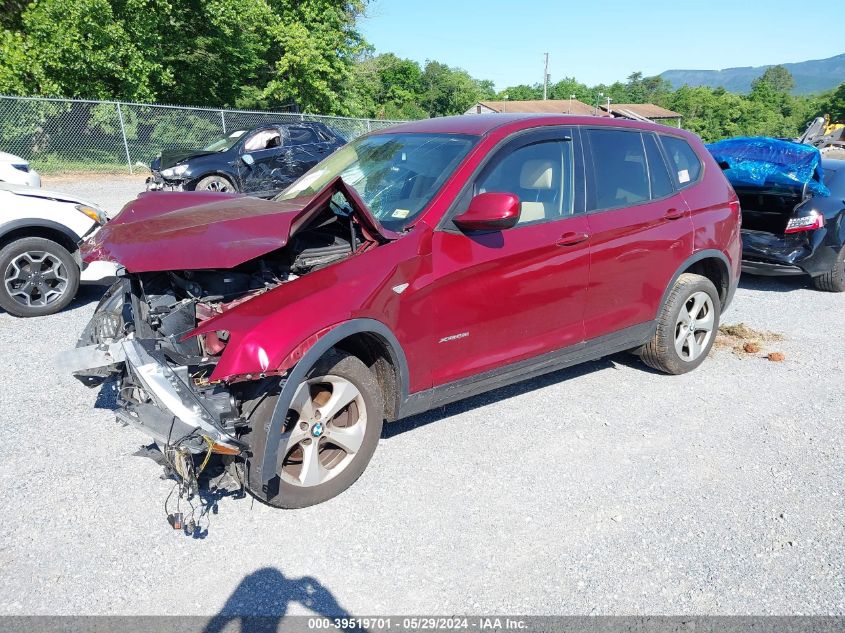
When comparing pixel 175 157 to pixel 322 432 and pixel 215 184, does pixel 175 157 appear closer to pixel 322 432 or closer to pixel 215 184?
pixel 215 184

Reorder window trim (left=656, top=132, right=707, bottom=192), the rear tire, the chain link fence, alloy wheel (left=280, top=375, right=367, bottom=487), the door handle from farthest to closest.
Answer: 1. the chain link fence
2. the rear tire
3. window trim (left=656, top=132, right=707, bottom=192)
4. the door handle
5. alloy wheel (left=280, top=375, right=367, bottom=487)

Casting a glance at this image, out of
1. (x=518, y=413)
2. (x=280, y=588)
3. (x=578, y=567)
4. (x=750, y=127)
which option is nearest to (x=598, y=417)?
(x=518, y=413)

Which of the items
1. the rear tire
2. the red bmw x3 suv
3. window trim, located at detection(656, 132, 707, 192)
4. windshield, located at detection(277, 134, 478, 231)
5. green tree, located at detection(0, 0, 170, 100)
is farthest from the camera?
green tree, located at detection(0, 0, 170, 100)

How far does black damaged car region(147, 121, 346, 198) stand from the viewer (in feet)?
43.5

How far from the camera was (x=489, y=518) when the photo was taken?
329 centimetres

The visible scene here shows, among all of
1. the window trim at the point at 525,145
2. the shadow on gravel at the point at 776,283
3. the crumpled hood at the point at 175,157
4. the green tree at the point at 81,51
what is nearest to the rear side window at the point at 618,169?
the window trim at the point at 525,145

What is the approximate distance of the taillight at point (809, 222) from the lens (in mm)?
7297

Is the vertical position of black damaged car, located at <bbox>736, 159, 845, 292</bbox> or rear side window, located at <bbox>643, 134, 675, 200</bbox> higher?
rear side window, located at <bbox>643, 134, 675, 200</bbox>

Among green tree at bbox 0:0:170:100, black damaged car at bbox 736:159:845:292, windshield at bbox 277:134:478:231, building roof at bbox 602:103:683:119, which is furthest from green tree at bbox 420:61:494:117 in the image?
windshield at bbox 277:134:478:231

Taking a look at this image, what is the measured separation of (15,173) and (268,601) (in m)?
8.39

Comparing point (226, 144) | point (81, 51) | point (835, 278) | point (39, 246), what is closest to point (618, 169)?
point (835, 278)

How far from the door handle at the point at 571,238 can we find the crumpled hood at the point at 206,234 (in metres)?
1.20

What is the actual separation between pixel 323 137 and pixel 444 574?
42.8ft

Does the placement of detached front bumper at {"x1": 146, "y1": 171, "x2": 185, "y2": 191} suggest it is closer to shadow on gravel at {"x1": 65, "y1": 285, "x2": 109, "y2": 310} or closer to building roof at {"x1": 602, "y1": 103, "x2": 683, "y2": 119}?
shadow on gravel at {"x1": 65, "y1": 285, "x2": 109, "y2": 310}
